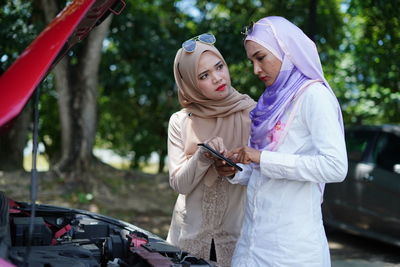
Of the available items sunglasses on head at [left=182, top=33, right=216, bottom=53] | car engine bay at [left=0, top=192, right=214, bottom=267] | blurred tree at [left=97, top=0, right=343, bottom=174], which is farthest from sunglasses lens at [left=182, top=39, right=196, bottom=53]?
blurred tree at [left=97, top=0, right=343, bottom=174]

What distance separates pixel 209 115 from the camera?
278 centimetres

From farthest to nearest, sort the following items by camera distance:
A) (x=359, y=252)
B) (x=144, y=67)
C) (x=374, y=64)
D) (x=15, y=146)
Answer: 1. (x=15, y=146)
2. (x=144, y=67)
3. (x=374, y=64)
4. (x=359, y=252)

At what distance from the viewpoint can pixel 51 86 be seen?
10.7m

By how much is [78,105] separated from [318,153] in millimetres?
6326

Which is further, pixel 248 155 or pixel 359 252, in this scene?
pixel 359 252

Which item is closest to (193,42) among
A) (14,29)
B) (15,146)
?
(14,29)

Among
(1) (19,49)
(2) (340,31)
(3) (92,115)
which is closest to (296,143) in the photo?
(1) (19,49)

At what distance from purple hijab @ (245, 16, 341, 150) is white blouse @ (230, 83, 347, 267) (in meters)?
0.07

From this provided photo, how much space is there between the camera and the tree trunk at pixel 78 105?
8.06m

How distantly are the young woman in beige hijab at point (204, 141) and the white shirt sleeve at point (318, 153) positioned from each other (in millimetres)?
472

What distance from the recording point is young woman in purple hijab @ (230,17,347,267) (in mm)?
2281

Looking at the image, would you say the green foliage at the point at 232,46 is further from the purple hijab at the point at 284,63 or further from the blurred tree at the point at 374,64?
the purple hijab at the point at 284,63

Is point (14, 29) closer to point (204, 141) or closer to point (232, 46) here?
point (232, 46)

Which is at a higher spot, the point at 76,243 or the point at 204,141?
the point at 204,141
